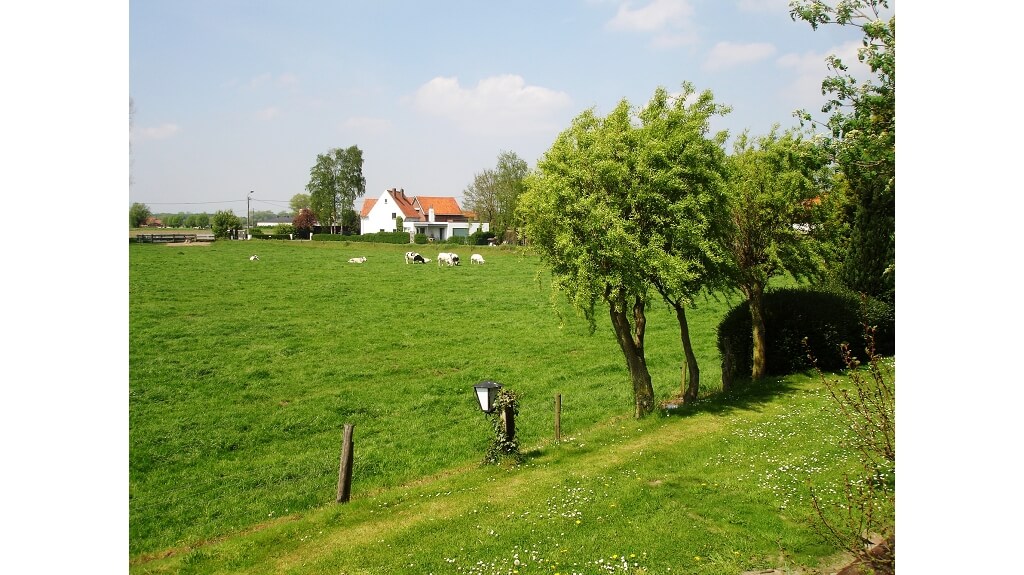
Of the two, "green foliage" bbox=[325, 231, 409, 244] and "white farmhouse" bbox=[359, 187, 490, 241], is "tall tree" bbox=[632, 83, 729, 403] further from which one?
"white farmhouse" bbox=[359, 187, 490, 241]

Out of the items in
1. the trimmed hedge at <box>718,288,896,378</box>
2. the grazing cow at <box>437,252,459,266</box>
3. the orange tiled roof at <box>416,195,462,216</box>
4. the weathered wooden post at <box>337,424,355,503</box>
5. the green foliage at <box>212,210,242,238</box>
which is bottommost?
the weathered wooden post at <box>337,424,355,503</box>

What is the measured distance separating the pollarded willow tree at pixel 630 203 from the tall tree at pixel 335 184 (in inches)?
2895

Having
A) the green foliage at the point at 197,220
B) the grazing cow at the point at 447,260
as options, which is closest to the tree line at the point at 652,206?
the grazing cow at the point at 447,260

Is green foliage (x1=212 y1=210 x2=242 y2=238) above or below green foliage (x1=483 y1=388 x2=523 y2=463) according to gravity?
above

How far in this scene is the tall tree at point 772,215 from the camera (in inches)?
569

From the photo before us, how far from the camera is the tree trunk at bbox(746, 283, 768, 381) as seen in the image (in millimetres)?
15266

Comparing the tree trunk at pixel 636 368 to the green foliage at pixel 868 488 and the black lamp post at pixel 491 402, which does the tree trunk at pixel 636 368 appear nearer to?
the black lamp post at pixel 491 402

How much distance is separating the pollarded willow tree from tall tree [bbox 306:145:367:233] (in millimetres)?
73534

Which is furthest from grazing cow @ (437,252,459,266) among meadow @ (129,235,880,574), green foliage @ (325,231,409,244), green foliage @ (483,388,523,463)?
green foliage @ (483,388,523,463)

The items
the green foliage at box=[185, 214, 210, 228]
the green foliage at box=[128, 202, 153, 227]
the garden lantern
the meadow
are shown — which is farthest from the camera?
the green foliage at box=[185, 214, 210, 228]

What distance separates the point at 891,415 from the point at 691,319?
61.1ft

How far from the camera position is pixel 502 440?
1108 centimetres
